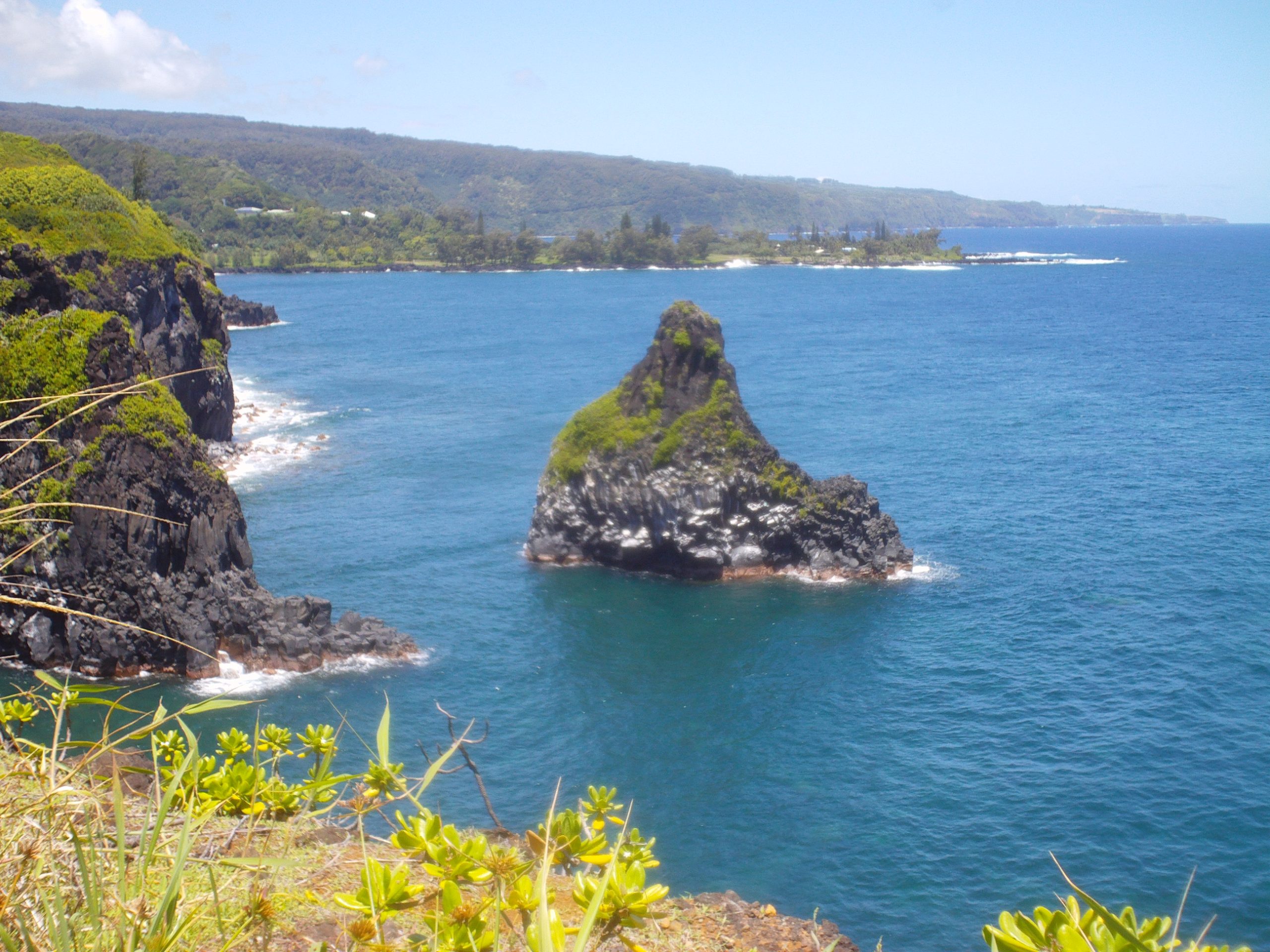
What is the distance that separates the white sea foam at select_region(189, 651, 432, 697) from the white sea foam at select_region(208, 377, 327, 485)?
1164 inches

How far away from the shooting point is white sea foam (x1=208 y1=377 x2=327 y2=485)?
70938 mm

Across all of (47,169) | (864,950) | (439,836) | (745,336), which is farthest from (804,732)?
(745,336)

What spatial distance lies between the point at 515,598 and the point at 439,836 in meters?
42.8

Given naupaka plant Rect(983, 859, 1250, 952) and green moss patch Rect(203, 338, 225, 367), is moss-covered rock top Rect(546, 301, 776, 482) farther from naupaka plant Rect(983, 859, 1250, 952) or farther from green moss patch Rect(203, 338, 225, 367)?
naupaka plant Rect(983, 859, 1250, 952)

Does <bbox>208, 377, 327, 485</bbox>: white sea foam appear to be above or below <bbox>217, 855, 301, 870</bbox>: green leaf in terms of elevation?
below

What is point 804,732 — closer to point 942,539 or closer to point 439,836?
point 942,539

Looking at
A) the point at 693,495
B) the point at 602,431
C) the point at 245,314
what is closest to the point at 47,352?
the point at 602,431

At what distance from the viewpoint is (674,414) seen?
53.0 m

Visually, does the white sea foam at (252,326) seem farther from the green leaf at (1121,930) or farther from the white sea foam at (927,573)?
the green leaf at (1121,930)

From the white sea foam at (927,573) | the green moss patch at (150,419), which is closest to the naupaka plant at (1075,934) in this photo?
the green moss patch at (150,419)

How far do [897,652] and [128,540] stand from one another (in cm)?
3000

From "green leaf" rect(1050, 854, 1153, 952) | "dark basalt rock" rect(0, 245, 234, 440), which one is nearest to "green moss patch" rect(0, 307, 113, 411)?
"dark basalt rock" rect(0, 245, 234, 440)

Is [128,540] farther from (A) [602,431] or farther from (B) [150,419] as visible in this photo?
(A) [602,431]

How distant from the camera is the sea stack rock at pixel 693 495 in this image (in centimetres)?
5075
